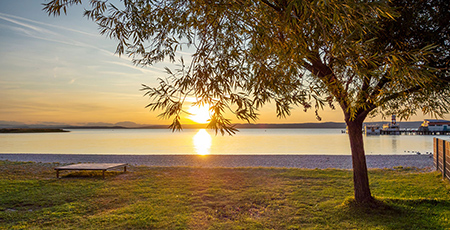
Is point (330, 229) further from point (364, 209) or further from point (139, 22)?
point (139, 22)

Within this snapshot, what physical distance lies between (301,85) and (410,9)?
2881 mm

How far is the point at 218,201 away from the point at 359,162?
3.66 meters

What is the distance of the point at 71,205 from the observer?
776cm

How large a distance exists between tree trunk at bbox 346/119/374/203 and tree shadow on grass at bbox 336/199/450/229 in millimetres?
220

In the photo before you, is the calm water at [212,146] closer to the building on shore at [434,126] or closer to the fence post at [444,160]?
the fence post at [444,160]

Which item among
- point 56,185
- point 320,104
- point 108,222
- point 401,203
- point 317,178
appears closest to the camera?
point 320,104

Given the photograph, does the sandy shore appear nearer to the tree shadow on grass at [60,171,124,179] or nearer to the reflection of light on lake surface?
the tree shadow on grass at [60,171,124,179]

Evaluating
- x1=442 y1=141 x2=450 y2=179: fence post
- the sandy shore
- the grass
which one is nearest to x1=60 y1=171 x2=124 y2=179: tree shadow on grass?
the grass

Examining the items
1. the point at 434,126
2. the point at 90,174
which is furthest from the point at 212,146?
the point at 434,126

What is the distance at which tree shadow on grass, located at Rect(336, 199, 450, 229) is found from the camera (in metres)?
6.27

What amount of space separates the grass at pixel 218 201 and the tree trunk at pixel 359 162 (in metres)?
0.29

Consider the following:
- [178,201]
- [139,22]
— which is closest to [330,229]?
[178,201]

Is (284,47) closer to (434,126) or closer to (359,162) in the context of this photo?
(359,162)

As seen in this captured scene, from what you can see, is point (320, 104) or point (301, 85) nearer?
point (320, 104)
